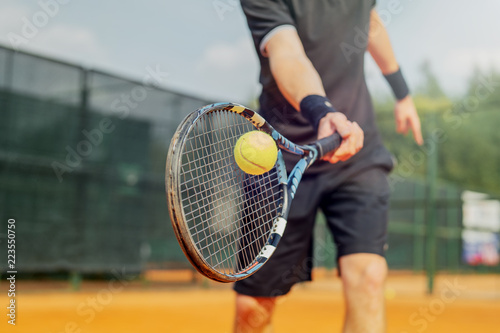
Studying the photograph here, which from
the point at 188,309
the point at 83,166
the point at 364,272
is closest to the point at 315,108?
the point at 364,272

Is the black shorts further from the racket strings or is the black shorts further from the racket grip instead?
the racket grip

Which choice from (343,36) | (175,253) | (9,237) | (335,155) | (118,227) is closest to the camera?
(335,155)

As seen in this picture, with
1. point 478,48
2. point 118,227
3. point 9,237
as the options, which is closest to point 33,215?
point 9,237

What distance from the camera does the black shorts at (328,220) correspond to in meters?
2.18

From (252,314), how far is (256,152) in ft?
2.46

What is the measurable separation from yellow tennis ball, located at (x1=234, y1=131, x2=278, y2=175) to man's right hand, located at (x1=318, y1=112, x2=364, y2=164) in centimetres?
25

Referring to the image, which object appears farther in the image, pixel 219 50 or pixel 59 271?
pixel 219 50

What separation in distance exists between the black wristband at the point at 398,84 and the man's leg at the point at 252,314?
3.53 ft

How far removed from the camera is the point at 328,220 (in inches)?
88.1

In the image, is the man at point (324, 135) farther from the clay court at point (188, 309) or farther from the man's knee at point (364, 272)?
the clay court at point (188, 309)

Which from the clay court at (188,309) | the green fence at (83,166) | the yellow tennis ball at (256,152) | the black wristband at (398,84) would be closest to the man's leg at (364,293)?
the yellow tennis ball at (256,152)

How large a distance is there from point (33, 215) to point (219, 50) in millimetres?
2870

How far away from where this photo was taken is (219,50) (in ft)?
24.0

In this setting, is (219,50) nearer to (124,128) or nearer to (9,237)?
(124,128)
